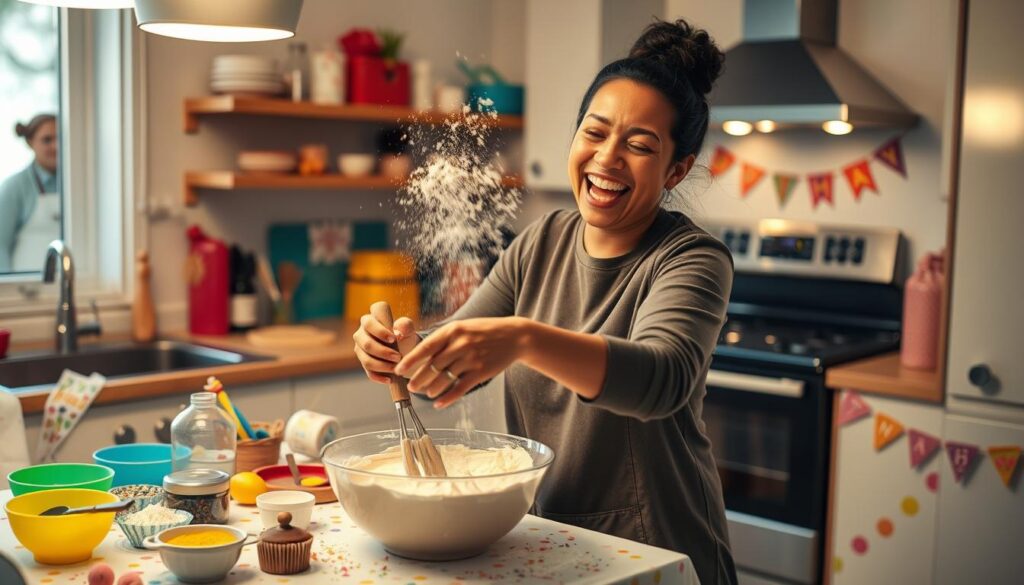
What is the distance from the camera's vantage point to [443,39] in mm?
4203

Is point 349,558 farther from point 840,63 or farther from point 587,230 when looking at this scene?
point 840,63

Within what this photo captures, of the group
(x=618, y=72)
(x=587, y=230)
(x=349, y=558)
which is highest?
(x=618, y=72)

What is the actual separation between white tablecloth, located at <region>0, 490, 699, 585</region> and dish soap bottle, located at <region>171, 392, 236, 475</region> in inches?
6.9

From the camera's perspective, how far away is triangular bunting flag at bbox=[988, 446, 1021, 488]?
271 centimetres

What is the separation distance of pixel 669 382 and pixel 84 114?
2608mm

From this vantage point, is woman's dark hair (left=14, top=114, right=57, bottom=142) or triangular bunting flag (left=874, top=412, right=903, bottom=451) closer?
triangular bunting flag (left=874, top=412, right=903, bottom=451)

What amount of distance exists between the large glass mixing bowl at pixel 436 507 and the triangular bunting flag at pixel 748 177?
99.6 inches

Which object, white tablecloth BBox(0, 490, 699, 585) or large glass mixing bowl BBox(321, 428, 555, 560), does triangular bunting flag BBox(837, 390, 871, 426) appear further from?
large glass mixing bowl BBox(321, 428, 555, 560)

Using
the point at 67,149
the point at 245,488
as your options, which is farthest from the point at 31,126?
the point at 245,488

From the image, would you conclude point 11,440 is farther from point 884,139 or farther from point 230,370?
point 884,139

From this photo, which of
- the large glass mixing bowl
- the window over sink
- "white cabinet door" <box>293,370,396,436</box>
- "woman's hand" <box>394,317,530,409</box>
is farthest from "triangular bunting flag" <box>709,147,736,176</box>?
"woman's hand" <box>394,317,530,409</box>

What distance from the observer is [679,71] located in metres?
1.67

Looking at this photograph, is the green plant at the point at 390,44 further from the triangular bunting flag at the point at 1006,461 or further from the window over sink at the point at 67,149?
the triangular bunting flag at the point at 1006,461

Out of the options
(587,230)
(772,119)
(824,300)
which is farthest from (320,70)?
(587,230)
